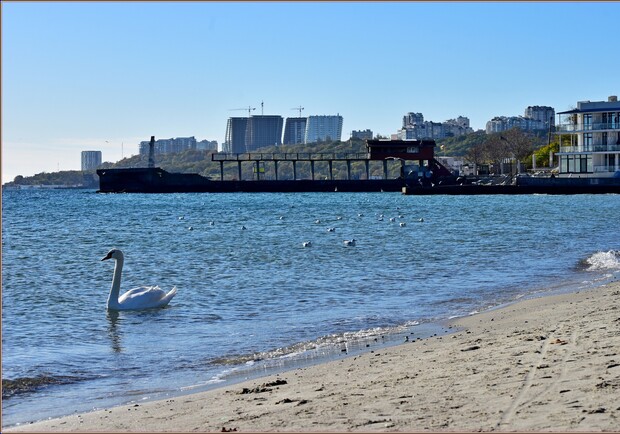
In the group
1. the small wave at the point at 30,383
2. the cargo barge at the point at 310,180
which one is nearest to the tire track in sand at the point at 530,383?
the small wave at the point at 30,383

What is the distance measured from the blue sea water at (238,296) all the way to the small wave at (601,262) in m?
0.07

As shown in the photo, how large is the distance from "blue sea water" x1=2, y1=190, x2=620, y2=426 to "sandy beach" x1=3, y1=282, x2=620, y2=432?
42.4 inches

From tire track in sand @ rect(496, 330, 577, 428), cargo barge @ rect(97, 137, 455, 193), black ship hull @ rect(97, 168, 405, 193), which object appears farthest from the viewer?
black ship hull @ rect(97, 168, 405, 193)

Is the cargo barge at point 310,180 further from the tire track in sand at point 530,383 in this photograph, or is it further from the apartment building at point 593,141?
the tire track in sand at point 530,383

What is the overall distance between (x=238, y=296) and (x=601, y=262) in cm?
992

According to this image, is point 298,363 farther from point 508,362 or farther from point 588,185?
point 588,185

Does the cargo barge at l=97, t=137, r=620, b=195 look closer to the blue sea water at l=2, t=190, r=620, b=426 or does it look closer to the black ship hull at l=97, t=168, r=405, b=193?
the black ship hull at l=97, t=168, r=405, b=193

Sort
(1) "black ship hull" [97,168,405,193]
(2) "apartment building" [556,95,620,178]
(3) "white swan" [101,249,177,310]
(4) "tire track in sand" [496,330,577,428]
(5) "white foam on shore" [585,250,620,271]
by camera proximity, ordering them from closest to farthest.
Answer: (4) "tire track in sand" [496,330,577,428] → (3) "white swan" [101,249,177,310] → (5) "white foam on shore" [585,250,620,271] → (2) "apartment building" [556,95,620,178] → (1) "black ship hull" [97,168,405,193]

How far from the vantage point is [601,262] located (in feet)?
76.8

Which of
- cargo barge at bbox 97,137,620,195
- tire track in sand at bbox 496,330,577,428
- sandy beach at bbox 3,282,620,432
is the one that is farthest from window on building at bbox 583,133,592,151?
tire track in sand at bbox 496,330,577,428

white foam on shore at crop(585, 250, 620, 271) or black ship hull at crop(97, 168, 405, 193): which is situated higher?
black ship hull at crop(97, 168, 405, 193)

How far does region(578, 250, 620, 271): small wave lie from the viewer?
73.2ft

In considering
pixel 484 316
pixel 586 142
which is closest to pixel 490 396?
pixel 484 316

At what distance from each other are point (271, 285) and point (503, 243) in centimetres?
1409
